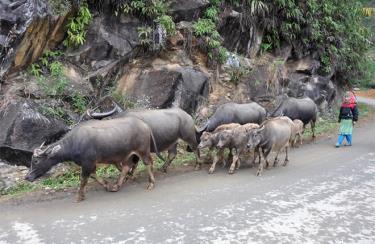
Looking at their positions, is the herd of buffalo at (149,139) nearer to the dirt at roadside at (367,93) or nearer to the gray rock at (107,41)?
the gray rock at (107,41)

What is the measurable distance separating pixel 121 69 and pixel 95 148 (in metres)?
5.52

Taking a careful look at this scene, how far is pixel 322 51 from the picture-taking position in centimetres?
2020

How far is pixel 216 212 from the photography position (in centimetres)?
756

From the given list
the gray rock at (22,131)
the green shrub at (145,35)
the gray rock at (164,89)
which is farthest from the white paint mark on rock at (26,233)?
the green shrub at (145,35)

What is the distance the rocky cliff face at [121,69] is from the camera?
10727mm

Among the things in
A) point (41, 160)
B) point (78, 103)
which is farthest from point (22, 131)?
point (41, 160)

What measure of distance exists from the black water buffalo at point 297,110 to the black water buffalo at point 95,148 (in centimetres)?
711

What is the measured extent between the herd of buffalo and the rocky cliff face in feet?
5.71

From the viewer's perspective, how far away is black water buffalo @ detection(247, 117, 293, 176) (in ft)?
34.2

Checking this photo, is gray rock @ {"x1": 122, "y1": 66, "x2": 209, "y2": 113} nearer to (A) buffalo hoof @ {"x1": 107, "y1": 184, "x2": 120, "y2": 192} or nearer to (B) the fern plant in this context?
(B) the fern plant

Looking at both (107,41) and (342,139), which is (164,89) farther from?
(342,139)

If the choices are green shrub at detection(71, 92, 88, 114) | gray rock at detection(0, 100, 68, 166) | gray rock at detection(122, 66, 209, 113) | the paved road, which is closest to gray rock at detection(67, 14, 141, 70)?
gray rock at detection(122, 66, 209, 113)

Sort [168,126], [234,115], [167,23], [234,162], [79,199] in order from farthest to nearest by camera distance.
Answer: [167,23] < [234,115] < [234,162] < [168,126] < [79,199]

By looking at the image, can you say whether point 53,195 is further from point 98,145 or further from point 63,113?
point 63,113
